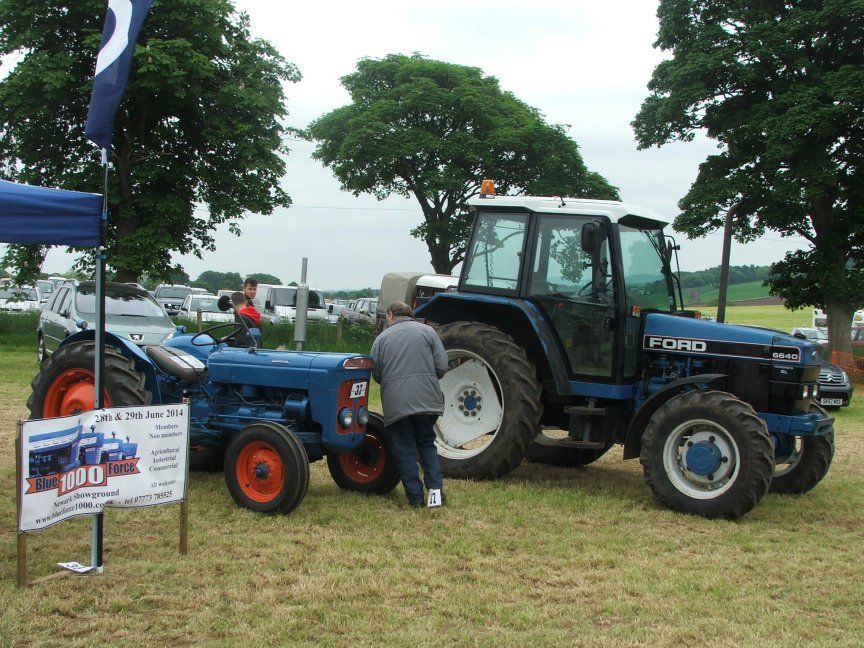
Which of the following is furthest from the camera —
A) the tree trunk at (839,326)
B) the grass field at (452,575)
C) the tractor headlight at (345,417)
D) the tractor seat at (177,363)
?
the tree trunk at (839,326)

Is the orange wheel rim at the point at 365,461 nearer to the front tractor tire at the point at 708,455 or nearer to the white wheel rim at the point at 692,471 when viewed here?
the front tractor tire at the point at 708,455

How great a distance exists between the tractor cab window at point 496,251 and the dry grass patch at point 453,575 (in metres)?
1.81

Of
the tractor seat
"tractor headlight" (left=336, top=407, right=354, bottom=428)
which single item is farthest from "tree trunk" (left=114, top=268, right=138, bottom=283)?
"tractor headlight" (left=336, top=407, right=354, bottom=428)

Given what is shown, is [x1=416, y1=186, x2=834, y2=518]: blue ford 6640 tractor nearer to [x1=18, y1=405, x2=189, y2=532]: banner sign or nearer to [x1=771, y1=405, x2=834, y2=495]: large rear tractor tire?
[x1=771, y1=405, x2=834, y2=495]: large rear tractor tire

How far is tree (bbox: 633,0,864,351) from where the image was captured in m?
19.7

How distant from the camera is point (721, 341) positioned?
22.8 feet

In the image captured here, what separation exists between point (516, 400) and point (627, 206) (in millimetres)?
1869

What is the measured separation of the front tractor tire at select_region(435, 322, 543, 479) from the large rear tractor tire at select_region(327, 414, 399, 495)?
0.88 m

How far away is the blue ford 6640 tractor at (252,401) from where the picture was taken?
612 centimetres

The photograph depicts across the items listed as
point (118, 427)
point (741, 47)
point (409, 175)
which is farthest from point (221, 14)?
point (118, 427)

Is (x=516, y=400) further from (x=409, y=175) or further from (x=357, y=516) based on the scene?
(x=409, y=175)

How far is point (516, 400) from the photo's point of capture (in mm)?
7199

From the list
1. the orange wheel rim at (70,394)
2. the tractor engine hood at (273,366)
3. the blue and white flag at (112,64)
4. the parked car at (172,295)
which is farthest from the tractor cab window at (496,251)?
the parked car at (172,295)

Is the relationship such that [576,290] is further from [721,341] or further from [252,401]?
[252,401]
